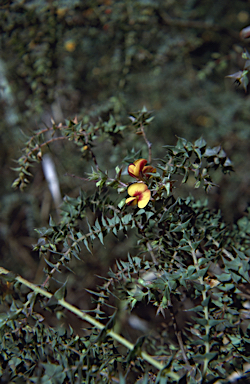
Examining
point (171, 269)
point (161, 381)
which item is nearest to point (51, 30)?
point (171, 269)

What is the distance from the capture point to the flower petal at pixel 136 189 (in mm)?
454

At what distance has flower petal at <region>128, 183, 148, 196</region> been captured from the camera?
454mm

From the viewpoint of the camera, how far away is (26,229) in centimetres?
178

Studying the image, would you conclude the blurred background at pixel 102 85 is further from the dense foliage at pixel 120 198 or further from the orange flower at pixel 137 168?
the orange flower at pixel 137 168

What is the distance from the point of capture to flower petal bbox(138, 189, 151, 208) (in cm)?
44

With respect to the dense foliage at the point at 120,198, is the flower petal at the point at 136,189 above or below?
above

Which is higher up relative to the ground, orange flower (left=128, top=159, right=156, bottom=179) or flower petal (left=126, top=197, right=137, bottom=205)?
orange flower (left=128, top=159, right=156, bottom=179)

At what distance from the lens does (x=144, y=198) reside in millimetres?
447

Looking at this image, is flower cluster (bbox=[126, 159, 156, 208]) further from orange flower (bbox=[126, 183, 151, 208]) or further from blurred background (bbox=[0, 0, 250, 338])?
blurred background (bbox=[0, 0, 250, 338])

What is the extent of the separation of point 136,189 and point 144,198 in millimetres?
23

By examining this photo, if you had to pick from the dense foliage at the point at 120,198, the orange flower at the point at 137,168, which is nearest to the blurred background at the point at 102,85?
the dense foliage at the point at 120,198

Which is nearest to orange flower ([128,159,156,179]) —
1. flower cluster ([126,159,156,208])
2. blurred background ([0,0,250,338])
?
flower cluster ([126,159,156,208])

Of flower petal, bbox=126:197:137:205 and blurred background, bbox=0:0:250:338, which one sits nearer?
flower petal, bbox=126:197:137:205

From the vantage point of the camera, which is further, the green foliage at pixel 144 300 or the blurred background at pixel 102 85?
the blurred background at pixel 102 85
